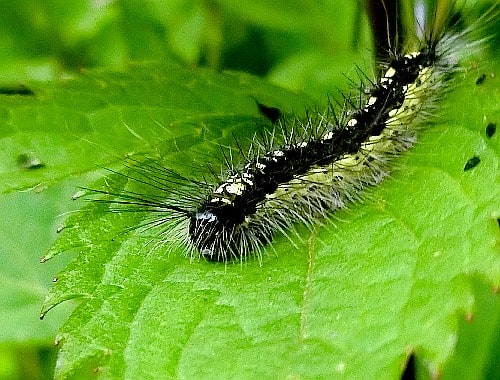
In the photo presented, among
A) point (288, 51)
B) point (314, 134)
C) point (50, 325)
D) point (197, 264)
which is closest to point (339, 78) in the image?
point (314, 134)

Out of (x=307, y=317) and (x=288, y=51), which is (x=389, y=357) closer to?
(x=307, y=317)

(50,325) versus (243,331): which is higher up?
(50,325)

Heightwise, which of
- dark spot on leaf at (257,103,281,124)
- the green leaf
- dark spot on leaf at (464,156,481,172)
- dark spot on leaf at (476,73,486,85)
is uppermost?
A: dark spot on leaf at (257,103,281,124)

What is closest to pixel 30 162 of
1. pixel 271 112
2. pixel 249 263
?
pixel 249 263

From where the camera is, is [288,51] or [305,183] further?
[288,51]

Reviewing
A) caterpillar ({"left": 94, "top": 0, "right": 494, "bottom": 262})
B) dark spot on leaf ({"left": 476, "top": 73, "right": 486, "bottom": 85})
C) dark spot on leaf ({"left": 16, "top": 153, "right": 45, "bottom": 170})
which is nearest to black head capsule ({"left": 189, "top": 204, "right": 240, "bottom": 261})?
caterpillar ({"left": 94, "top": 0, "right": 494, "bottom": 262})

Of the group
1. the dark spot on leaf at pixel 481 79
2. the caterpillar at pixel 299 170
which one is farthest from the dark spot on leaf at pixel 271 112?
the dark spot on leaf at pixel 481 79

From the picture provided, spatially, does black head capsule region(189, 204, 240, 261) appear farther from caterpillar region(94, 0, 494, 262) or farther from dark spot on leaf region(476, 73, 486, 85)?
dark spot on leaf region(476, 73, 486, 85)
